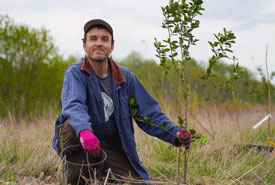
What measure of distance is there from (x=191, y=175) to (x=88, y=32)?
1.77 metres

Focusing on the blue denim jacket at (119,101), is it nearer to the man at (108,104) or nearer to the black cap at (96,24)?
the man at (108,104)

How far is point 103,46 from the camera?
2.79 m

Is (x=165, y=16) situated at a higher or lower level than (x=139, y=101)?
higher


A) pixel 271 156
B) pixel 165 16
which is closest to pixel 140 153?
pixel 271 156

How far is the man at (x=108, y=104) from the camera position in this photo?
8.93 feet

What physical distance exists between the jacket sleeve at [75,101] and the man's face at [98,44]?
22cm

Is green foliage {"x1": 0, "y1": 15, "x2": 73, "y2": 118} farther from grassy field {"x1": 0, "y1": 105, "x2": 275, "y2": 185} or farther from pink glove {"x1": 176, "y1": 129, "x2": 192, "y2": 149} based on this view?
pink glove {"x1": 176, "y1": 129, "x2": 192, "y2": 149}

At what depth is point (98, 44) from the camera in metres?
2.78

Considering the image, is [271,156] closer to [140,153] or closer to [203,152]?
[203,152]

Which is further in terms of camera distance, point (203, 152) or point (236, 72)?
point (203, 152)

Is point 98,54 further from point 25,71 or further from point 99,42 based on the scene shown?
point 25,71

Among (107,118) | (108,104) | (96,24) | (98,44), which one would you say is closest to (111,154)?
(107,118)

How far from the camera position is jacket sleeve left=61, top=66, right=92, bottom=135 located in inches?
86.8

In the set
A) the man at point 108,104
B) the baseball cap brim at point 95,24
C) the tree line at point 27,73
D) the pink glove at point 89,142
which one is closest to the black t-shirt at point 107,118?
the man at point 108,104
